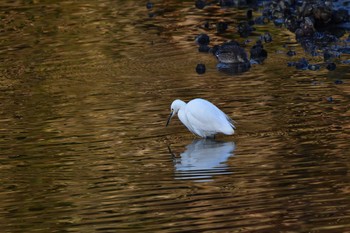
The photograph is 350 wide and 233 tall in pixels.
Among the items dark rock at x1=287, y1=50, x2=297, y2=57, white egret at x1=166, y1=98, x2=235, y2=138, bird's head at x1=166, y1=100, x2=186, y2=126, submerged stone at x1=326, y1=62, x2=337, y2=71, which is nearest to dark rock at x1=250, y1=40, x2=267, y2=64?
dark rock at x1=287, y1=50, x2=297, y2=57

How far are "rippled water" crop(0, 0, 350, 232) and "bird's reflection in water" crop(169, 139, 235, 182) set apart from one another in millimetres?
26

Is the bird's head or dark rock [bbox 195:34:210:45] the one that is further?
dark rock [bbox 195:34:210:45]

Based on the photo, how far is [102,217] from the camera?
10.6 meters

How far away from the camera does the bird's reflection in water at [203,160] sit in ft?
39.8

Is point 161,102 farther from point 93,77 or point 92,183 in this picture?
point 92,183

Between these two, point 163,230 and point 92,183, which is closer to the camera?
point 163,230

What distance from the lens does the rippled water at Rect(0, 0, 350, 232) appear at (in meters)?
10.6

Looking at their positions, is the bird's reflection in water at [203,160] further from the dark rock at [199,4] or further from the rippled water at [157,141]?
the dark rock at [199,4]

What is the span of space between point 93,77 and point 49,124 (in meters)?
3.40

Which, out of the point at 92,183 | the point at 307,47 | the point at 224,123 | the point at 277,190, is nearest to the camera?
the point at 277,190

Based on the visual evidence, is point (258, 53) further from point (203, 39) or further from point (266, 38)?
point (203, 39)

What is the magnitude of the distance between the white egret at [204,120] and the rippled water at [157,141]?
171 millimetres

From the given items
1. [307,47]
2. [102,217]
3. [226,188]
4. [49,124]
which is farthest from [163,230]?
[307,47]

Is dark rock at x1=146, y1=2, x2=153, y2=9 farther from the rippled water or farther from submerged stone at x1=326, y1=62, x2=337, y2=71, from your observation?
submerged stone at x1=326, y1=62, x2=337, y2=71
